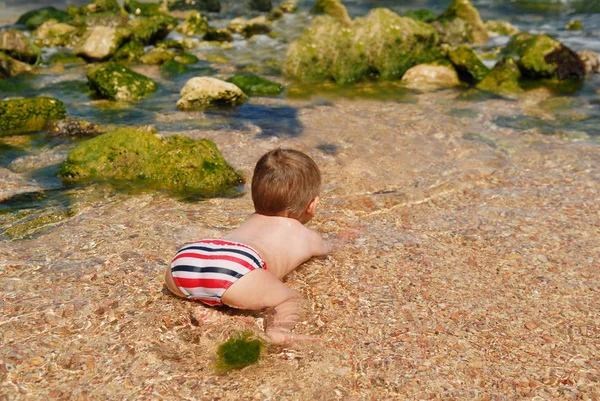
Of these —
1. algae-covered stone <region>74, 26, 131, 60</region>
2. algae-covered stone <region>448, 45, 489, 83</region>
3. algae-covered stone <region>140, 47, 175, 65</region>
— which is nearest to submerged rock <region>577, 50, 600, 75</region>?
algae-covered stone <region>448, 45, 489, 83</region>

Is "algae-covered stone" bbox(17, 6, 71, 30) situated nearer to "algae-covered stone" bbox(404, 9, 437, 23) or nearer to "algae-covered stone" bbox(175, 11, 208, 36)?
"algae-covered stone" bbox(175, 11, 208, 36)

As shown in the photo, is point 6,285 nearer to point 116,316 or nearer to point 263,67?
point 116,316

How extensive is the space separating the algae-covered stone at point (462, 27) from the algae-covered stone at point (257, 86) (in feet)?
20.1

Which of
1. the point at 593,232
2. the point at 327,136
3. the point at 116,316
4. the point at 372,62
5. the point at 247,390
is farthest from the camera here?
the point at 372,62

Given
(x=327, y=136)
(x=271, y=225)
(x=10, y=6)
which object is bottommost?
(x=10, y=6)

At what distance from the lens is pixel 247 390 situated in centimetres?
272

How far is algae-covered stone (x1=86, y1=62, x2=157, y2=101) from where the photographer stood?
8.94 metres

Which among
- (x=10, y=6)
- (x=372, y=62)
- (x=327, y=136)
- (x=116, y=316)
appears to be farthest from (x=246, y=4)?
(x=116, y=316)

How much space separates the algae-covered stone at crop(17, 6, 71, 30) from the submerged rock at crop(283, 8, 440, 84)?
1050cm

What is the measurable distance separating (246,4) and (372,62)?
1270cm

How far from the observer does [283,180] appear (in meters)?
3.60

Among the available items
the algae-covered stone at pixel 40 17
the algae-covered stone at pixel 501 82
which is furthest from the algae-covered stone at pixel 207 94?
the algae-covered stone at pixel 40 17

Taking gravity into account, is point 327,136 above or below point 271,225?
below

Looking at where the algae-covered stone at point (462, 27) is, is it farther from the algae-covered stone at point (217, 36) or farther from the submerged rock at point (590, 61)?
the algae-covered stone at point (217, 36)
